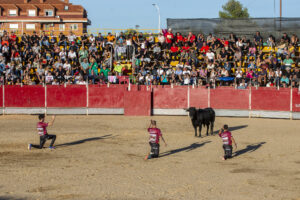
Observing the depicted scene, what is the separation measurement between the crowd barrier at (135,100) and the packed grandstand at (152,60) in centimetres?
79

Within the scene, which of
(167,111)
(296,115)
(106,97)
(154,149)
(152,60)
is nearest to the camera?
(154,149)

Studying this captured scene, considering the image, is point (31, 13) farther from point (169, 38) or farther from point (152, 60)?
point (152, 60)

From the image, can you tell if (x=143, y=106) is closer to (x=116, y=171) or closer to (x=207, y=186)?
(x=116, y=171)

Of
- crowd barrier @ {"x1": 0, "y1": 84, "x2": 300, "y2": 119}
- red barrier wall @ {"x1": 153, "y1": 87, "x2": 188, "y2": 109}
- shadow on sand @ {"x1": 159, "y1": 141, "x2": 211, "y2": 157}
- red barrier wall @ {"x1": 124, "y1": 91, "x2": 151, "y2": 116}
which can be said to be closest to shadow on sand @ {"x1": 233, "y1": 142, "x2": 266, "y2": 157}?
shadow on sand @ {"x1": 159, "y1": 141, "x2": 211, "y2": 157}

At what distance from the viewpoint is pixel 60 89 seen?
25.3 m

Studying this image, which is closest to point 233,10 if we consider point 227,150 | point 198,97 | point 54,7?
point 54,7

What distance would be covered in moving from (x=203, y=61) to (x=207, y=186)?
18574mm

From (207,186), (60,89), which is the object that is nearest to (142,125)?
(60,89)

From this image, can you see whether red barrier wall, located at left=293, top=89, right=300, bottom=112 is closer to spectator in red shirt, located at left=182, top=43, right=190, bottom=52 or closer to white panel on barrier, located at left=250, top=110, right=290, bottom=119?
white panel on barrier, located at left=250, top=110, right=290, bottom=119

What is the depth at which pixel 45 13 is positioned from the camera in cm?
8512

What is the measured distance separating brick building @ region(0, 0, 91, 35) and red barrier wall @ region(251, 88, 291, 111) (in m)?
62.5

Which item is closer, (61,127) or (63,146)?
(63,146)

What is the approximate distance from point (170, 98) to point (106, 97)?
11.8ft

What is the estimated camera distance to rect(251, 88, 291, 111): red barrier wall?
78.0ft
